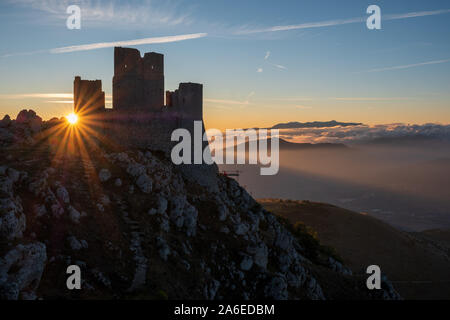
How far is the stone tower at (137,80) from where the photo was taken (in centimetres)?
4012

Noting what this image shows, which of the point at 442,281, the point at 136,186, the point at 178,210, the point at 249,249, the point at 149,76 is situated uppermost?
the point at 149,76

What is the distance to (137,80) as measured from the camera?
40.5 metres

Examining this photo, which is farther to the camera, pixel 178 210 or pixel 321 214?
pixel 321 214

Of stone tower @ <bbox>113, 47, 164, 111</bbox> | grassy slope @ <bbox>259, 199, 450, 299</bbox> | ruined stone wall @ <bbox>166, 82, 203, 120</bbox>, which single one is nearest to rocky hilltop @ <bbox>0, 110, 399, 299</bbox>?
ruined stone wall @ <bbox>166, 82, 203, 120</bbox>

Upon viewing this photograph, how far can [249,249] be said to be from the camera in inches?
1346

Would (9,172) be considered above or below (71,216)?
above

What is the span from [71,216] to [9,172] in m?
5.12

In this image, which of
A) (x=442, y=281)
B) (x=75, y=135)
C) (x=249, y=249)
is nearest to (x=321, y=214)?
(x=442, y=281)

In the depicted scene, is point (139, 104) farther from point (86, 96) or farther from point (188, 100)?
point (86, 96)

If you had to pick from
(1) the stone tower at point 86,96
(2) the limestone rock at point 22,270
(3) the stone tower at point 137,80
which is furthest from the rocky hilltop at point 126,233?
(3) the stone tower at point 137,80

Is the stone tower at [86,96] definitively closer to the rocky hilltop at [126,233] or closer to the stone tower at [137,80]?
the stone tower at [137,80]

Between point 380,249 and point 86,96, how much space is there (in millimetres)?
60564

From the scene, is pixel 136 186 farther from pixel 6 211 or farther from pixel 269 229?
pixel 269 229

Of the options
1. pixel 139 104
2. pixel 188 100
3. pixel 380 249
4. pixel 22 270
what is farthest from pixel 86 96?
pixel 380 249
